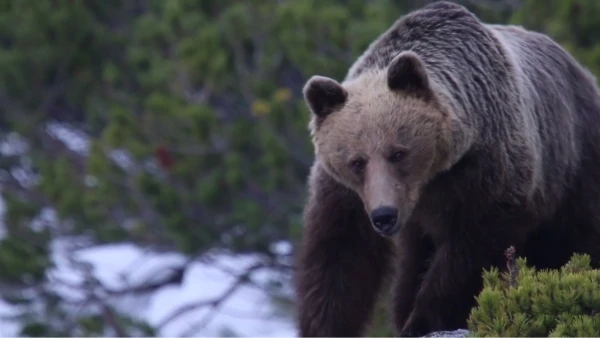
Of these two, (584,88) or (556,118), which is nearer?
(556,118)

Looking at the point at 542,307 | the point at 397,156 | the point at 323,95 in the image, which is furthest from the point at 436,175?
the point at 542,307

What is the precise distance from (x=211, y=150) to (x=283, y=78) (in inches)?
52.1

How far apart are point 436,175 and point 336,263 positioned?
2.20 ft

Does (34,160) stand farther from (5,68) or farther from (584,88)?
(584,88)

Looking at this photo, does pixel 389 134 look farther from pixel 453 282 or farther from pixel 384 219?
pixel 453 282

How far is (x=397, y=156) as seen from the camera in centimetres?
505

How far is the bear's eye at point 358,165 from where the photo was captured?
5066mm

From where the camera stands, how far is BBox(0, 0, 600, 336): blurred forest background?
515 inches

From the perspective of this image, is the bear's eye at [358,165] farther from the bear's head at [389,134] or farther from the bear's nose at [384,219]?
the bear's nose at [384,219]

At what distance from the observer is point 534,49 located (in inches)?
243

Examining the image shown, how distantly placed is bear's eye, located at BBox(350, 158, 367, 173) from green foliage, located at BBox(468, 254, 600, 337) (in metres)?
1.00

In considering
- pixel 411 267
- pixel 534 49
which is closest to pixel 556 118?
pixel 534 49

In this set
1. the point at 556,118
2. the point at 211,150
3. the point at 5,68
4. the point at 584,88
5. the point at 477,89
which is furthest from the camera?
the point at 5,68

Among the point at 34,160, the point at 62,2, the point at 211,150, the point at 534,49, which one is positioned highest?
the point at 62,2
